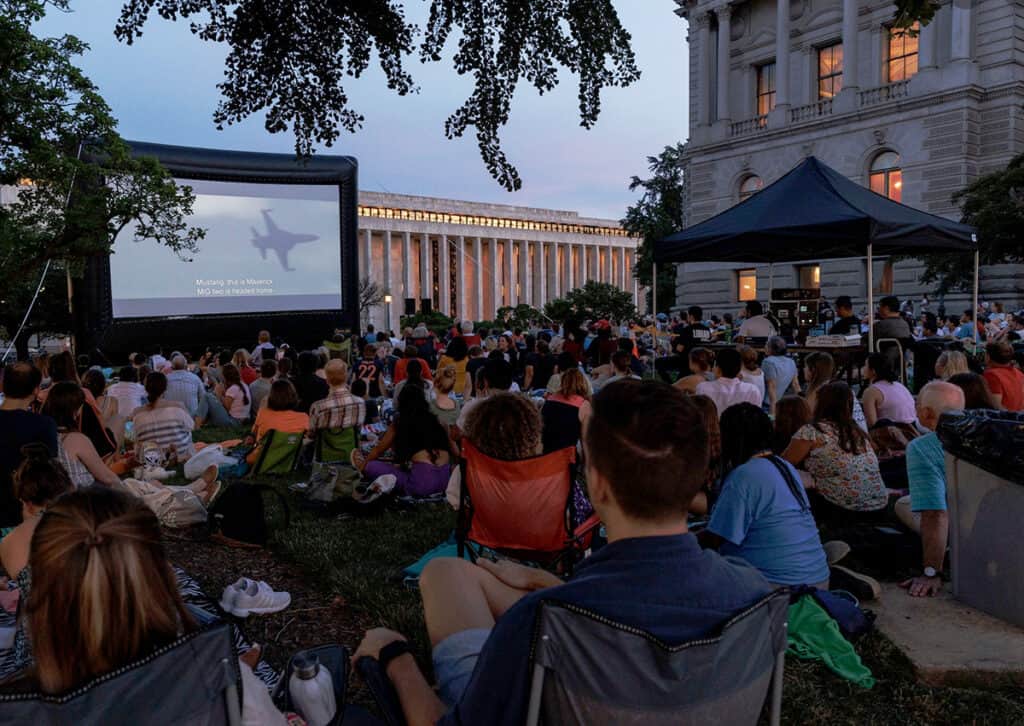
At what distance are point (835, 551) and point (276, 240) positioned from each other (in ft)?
88.2

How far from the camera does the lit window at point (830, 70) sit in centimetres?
3169

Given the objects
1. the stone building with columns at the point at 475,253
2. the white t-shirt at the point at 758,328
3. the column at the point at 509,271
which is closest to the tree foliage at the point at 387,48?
the white t-shirt at the point at 758,328

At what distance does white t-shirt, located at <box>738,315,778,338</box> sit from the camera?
506 inches

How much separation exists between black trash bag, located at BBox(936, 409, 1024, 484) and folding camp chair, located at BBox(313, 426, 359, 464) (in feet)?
19.2

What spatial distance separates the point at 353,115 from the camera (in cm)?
558

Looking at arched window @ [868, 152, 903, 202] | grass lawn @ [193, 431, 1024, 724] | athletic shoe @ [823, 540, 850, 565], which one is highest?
arched window @ [868, 152, 903, 202]

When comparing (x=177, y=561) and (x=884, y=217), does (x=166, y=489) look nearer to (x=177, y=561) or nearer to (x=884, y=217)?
(x=177, y=561)

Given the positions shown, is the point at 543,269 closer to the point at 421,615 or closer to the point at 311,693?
the point at 421,615

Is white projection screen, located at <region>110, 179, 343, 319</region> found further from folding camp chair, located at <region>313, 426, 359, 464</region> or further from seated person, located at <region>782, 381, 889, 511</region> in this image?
seated person, located at <region>782, 381, 889, 511</region>

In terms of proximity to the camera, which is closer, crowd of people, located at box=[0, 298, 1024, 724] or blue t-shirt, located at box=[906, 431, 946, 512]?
crowd of people, located at box=[0, 298, 1024, 724]

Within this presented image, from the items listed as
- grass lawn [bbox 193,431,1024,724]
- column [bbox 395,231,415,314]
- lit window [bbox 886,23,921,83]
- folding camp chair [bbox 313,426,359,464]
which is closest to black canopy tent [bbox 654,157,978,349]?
folding camp chair [bbox 313,426,359,464]

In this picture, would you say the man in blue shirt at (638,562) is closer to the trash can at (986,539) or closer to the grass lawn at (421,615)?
the grass lawn at (421,615)

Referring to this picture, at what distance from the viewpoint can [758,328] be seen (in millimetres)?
12883

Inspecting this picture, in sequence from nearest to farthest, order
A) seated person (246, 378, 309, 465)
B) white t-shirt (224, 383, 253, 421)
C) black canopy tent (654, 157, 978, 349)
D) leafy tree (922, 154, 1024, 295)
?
seated person (246, 378, 309, 465) < black canopy tent (654, 157, 978, 349) < white t-shirt (224, 383, 253, 421) < leafy tree (922, 154, 1024, 295)
